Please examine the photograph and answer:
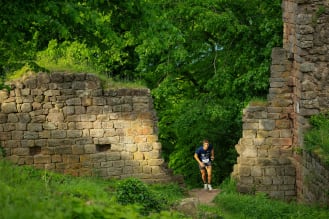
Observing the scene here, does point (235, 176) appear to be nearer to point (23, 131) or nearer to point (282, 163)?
point (282, 163)

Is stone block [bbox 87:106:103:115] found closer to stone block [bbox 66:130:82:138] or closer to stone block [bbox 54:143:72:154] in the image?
stone block [bbox 66:130:82:138]

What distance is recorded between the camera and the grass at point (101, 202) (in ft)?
25.3

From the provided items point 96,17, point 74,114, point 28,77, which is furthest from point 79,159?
point 96,17

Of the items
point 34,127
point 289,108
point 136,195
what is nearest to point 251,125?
point 289,108

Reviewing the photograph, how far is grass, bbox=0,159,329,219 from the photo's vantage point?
7711 millimetres

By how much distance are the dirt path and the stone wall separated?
0.97 meters

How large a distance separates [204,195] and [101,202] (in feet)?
28.9

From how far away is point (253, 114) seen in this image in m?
18.0

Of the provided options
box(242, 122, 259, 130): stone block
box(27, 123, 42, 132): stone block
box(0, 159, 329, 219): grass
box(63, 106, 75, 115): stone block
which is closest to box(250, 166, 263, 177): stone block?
box(0, 159, 329, 219): grass

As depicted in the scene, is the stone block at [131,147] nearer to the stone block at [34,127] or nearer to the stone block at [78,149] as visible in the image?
the stone block at [78,149]

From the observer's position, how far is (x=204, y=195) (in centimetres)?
1811

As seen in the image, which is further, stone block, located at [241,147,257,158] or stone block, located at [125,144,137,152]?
stone block, located at [241,147,257,158]

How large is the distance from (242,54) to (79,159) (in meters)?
6.49

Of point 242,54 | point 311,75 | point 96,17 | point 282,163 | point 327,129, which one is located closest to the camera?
point 96,17
